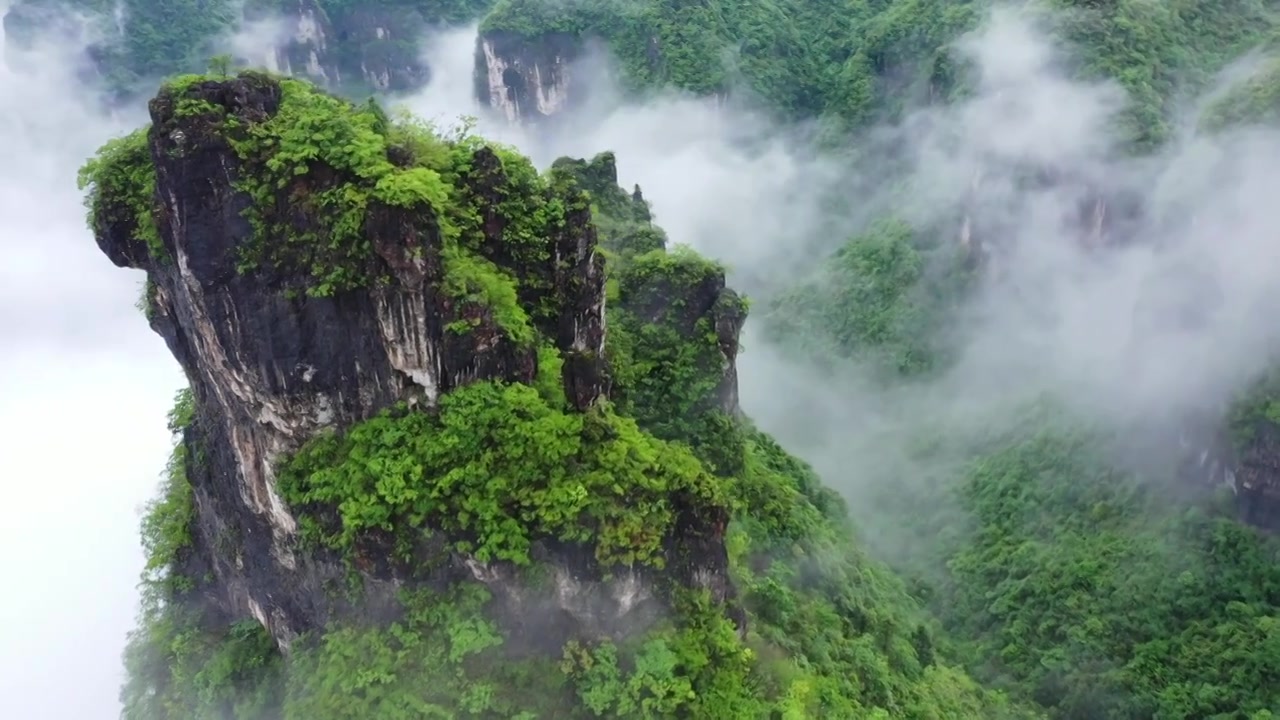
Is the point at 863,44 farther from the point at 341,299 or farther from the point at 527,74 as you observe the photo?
the point at 341,299

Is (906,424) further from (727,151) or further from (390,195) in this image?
(390,195)

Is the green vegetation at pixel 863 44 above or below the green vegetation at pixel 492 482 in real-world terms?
above

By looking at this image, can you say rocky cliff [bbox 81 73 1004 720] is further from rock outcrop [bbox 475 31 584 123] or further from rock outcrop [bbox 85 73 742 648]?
rock outcrop [bbox 475 31 584 123]

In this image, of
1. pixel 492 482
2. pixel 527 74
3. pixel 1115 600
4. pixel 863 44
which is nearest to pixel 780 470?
pixel 1115 600

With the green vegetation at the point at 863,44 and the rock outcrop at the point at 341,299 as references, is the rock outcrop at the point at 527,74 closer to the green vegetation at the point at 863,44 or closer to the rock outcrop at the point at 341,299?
the green vegetation at the point at 863,44

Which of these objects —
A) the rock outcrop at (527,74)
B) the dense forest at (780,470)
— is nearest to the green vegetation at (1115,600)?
the dense forest at (780,470)

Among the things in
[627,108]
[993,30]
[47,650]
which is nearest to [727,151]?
[627,108]
